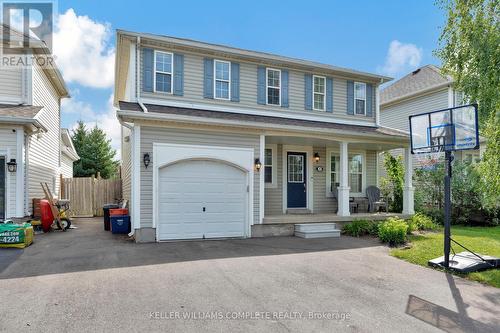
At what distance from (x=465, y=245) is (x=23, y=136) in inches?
499

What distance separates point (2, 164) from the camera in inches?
388

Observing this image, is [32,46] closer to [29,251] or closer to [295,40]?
[29,251]

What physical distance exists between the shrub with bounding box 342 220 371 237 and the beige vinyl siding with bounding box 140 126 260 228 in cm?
300

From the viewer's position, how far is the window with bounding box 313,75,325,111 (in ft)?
42.0

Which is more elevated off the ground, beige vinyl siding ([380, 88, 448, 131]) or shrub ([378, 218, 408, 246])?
beige vinyl siding ([380, 88, 448, 131])

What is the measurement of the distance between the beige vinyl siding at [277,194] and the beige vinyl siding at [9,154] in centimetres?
772

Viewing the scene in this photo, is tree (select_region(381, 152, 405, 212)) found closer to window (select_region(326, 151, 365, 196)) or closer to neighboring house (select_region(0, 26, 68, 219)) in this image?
window (select_region(326, 151, 365, 196))

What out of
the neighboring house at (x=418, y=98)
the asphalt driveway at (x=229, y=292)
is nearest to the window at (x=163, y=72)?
the asphalt driveway at (x=229, y=292)

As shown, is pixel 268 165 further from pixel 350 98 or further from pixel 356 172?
pixel 350 98

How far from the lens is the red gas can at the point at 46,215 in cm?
997

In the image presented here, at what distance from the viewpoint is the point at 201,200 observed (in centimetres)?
929

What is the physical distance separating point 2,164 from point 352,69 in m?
12.3

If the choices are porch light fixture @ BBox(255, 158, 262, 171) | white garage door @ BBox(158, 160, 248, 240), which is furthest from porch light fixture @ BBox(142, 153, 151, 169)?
porch light fixture @ BBox(255, 158, 262, 171)

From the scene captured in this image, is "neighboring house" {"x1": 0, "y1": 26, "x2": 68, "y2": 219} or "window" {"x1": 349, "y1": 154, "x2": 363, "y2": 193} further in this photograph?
"window" {"x1": 349, "y1": 154, "x2": 363, "y2": 193}
